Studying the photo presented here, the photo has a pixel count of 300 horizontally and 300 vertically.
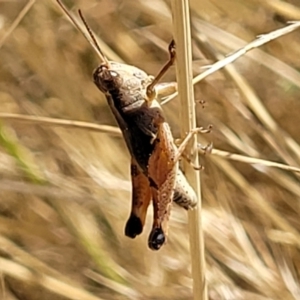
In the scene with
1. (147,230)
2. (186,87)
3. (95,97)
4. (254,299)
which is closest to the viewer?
(186,87)

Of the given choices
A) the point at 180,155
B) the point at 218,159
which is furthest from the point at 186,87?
the point at 218,159

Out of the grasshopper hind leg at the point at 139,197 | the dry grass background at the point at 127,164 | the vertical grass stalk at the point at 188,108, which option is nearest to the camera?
the vertical grass stalk at the point at 188,108

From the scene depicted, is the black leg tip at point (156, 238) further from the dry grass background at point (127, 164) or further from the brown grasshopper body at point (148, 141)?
the dry grass background at point (127, 164)

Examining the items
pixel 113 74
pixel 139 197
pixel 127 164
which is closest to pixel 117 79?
pixel 113 74

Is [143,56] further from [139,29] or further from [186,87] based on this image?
[186,87]

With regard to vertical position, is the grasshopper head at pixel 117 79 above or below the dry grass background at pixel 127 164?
below

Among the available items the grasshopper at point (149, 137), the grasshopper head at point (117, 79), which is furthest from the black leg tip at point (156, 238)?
the grasshopper head at point (117, 79)
